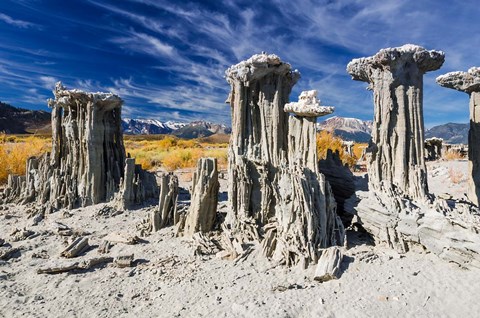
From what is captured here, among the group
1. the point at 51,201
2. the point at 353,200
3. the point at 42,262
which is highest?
the point at 353,200

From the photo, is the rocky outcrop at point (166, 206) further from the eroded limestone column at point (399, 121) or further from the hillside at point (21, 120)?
the hillside at point (21, 120)

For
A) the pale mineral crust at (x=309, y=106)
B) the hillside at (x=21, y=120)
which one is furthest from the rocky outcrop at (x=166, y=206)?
the hillside at (x=21, y=120)

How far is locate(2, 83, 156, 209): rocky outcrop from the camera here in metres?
10.5

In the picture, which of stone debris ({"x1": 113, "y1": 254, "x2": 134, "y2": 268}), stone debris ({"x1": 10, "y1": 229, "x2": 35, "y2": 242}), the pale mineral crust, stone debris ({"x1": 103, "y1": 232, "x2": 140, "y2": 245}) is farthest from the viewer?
stone debris ({"x1": 10, "y1": 229, "x2": 35, "y2": 242})

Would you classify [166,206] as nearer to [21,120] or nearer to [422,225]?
[422,225]

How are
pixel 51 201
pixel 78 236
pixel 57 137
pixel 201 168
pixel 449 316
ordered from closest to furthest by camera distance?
pixel 449 316 < pixel 201 168 < pixel 78 236 < pixel 51 201 < pixel 57 137

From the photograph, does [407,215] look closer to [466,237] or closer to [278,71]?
[466,237]

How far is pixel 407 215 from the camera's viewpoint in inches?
225

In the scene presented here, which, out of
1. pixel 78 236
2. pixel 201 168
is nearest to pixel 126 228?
pixel 78 236

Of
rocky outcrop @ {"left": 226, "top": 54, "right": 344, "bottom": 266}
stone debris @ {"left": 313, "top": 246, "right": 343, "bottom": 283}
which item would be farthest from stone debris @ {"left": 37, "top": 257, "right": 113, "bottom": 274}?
stone debris @ {"left": 313, "top": 246, "right": 343, "bottom": 283}

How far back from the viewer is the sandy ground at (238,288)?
4465mm

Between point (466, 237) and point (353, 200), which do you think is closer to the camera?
point (466, 237)

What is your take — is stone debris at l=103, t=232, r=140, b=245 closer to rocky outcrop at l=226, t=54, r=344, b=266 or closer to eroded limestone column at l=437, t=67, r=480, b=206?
rocky outcrop at l=226, t=54, r=344, b=266

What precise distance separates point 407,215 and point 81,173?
986 centimetres
